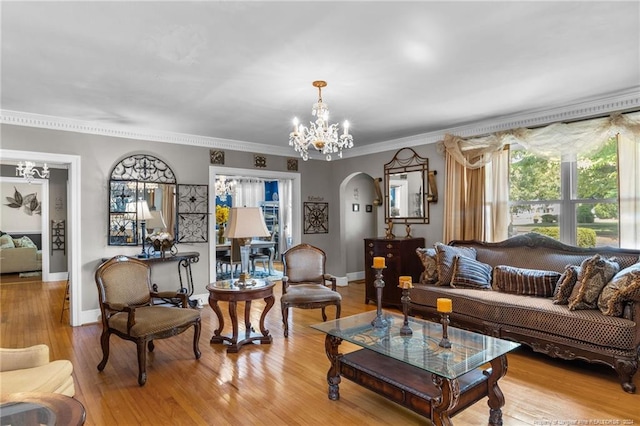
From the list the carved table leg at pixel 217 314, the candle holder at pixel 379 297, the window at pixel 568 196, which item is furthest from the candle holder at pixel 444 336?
the window at pixel 568 196

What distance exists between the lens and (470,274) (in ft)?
13.6

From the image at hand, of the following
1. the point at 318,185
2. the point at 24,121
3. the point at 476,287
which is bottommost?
the point at 476,287

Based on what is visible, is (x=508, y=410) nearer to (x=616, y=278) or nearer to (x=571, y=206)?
(x=616, y=278)

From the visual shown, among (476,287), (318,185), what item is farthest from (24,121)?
(476,287)

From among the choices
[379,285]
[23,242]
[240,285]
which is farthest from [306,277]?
[23,242]

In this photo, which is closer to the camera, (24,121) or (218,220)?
Answer: (24,121)

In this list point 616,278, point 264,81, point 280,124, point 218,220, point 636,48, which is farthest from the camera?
point 218,220

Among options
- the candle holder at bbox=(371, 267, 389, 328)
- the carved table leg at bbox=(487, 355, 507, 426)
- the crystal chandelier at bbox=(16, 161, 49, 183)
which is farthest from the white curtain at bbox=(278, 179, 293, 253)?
the carved table leg at bbox=(487, 355, 507, 426)

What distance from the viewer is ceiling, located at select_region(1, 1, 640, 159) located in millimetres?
2193

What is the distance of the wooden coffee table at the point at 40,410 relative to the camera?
1.41 metres

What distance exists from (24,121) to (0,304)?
327 cm

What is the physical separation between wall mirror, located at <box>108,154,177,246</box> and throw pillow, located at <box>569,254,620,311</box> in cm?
495

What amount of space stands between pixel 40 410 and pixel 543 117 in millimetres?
5108

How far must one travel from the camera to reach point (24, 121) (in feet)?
14.0
